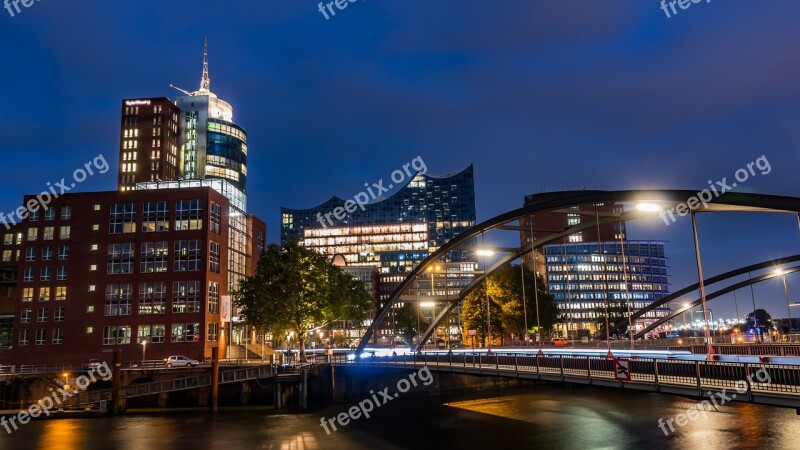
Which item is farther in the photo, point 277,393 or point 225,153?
point 225,153

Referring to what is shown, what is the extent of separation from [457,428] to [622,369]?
14.1 meters

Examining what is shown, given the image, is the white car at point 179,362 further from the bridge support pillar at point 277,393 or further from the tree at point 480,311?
the tree at point 480,311

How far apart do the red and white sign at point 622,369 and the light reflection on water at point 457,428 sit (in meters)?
5.01

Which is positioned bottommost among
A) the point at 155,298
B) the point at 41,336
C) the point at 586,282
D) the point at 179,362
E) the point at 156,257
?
the point at 179,362

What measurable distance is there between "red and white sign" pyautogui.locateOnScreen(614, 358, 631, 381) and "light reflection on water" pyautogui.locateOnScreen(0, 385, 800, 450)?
16.4ft

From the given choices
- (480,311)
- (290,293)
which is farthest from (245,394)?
(480,311)

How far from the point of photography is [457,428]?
37.8m

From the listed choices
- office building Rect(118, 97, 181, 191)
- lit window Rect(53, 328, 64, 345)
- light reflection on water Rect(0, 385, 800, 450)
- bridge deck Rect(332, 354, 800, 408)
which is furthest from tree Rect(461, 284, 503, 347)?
office building Rect(118, 97, 181, 191)

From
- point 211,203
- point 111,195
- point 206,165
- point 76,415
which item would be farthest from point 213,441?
point 206,165

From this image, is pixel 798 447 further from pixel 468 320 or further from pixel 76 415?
pixel 468 320

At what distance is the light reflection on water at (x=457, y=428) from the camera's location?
31438 millimetres

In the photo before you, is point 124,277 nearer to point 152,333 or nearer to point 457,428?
A: point 152,333

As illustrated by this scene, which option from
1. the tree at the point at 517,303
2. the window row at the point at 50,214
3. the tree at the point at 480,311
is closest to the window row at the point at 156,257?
the window row at the point at 50,214

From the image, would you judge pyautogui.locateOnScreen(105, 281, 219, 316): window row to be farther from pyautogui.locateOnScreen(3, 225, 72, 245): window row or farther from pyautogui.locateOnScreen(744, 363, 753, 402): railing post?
pyautogui.locateOnScreen(744, 363, 753, 402): railing post
